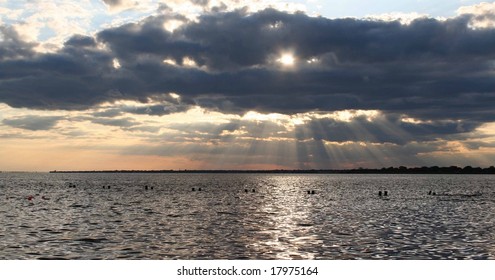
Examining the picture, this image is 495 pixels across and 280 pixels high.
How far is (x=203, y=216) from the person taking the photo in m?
66.7
